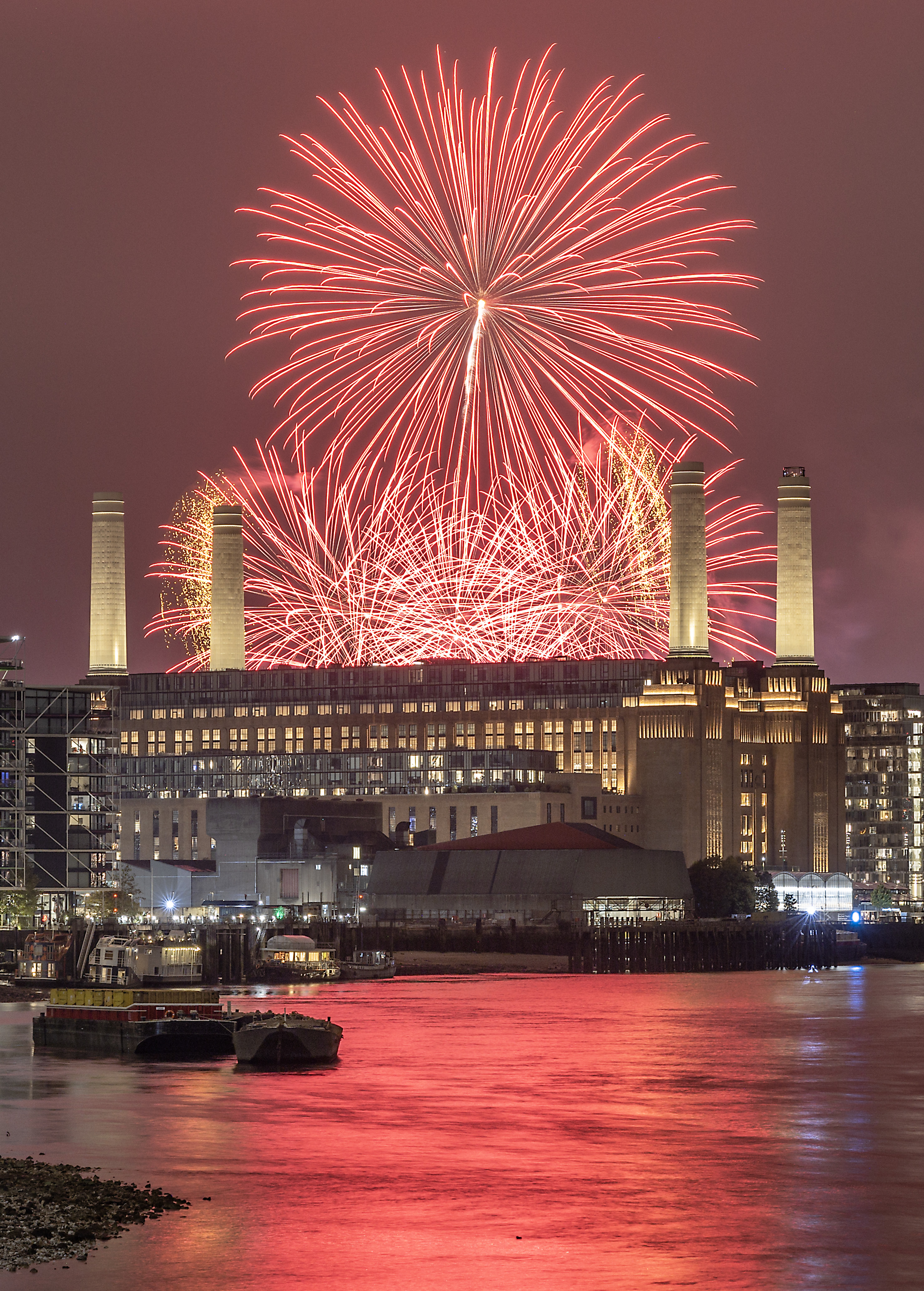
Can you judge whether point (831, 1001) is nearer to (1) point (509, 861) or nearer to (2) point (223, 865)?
(1) point (509, 861)

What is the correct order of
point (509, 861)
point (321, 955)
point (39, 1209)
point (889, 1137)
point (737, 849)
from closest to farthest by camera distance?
point (39, 1209), point (889, 1137), point (321, 955), point (509, 861), point (737, 849)

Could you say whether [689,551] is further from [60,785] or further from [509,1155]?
[509,1155]

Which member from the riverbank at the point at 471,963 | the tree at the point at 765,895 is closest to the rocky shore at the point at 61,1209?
the riverbank at the point at 471,963

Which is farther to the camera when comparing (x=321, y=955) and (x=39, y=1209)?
(x=321, y=955)

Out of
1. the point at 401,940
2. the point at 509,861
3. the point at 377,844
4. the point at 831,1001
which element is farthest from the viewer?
the point at 377,844

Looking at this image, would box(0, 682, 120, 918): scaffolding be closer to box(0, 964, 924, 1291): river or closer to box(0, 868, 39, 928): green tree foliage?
box(0, 868, 39, 928): green tree foliage

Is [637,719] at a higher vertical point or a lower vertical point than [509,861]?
higher

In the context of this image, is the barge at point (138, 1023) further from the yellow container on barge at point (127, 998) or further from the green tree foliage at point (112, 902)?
the green tree foliage at point (112, 902)

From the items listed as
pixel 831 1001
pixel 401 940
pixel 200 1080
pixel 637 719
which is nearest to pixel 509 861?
pixel 401 940
